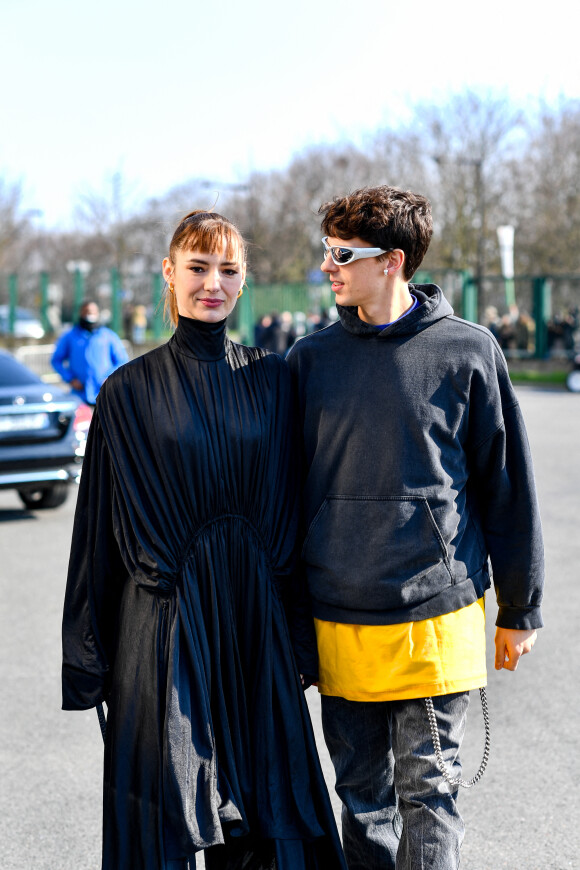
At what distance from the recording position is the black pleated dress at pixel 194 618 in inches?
104

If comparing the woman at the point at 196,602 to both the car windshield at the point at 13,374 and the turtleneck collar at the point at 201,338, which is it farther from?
the car windshield at the point at 13,374

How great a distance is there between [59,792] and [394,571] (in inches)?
80.6

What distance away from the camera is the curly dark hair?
8.97 feet

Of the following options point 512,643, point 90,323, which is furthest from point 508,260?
point 512,643

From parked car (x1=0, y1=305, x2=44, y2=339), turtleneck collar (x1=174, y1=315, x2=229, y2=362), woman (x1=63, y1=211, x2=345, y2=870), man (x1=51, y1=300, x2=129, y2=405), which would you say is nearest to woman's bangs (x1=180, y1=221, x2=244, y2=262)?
woman (x1=63, y1=211, x2=345, y2=870)

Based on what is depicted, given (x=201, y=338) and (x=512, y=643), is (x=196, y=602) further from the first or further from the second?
(x=512, y=643)

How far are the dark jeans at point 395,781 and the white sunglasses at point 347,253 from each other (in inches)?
42.7

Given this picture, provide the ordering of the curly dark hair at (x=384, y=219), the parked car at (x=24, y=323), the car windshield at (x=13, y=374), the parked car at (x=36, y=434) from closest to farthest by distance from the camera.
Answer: the curly dark hair at (x=384, y=219), the parked car at (x=36, y=434), the car windshield at (x=13, y=374), the parked car at (x=24, y=323)

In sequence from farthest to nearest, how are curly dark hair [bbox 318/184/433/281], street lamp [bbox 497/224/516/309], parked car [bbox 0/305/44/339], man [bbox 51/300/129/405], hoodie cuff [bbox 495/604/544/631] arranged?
parked car [bbox 0/305/44/339] → street lamp [bbox 497/224/516/309] → man [bbox 51/300/129/405] → hoodie cuff [bbox 495/604/544/631] → curly dark hair [bbox 318/184/433/281]

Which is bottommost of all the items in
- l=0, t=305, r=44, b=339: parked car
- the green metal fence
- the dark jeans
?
l=0, t=305, r=44, b=339: parked car

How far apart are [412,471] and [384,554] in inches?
8.3

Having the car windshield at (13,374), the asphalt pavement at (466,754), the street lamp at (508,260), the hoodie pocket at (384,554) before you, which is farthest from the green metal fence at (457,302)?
the hoodie pocket at (384,554)

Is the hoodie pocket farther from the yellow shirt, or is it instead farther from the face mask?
the face mask

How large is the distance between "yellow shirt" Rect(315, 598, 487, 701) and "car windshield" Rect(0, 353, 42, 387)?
7.70 m
